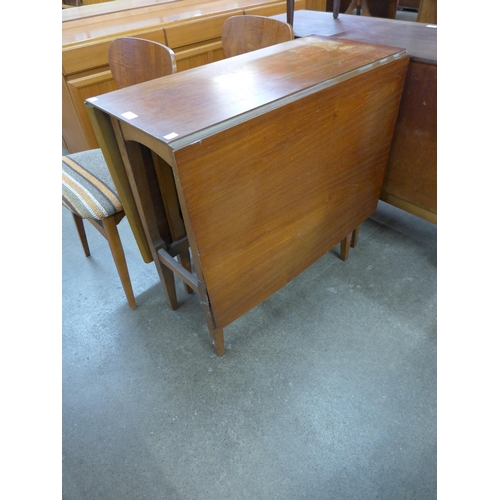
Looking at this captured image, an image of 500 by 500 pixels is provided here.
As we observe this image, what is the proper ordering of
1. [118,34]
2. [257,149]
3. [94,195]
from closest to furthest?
[257,149]
[94,195]
[118,34]

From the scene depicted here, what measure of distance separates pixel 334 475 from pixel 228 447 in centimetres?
31

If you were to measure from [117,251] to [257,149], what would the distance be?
2.30 ft

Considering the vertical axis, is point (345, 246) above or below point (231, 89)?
below

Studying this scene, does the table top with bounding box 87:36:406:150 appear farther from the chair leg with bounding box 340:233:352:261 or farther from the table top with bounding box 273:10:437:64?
the chair leg with bounding box 340:233:352:261

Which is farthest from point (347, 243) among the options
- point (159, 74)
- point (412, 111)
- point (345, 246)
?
point (159, 74)

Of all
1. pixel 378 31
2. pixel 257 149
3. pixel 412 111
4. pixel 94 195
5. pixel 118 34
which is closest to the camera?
pixel 257 149

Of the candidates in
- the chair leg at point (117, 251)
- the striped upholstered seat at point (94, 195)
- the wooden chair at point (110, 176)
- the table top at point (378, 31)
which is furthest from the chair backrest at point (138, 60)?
the table top at point (378, 31)

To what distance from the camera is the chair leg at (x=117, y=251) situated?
1.27 metres

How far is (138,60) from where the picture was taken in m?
1.29

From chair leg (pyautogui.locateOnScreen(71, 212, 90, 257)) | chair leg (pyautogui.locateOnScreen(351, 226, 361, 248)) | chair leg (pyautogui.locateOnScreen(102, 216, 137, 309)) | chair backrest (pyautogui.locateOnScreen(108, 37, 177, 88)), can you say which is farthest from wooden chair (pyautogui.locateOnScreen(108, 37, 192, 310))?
chair leg (pyautogui.locateOnScreen(351, 226, 361, 248))

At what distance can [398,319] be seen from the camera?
4.66ft

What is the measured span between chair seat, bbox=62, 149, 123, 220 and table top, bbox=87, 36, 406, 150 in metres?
0.35

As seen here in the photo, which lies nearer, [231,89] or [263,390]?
[231,89]

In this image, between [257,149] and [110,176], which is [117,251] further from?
[257,149]
